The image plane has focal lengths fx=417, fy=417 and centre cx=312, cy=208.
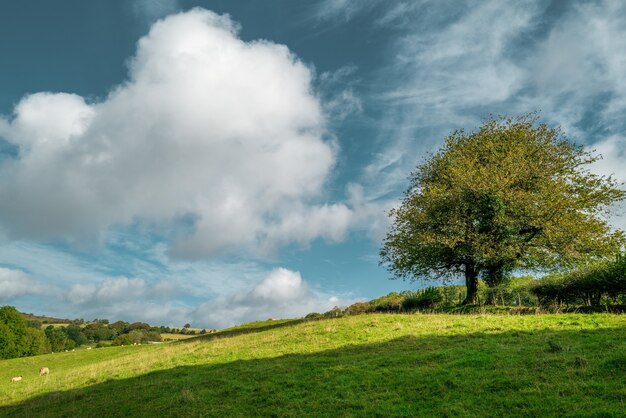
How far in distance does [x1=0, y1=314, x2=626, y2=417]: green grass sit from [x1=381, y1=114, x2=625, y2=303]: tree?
467 inches

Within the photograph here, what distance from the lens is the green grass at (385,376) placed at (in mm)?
13289

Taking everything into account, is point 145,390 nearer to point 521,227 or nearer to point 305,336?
point 305,336

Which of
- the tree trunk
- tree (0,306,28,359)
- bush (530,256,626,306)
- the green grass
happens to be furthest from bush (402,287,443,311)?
tree (0,306,28,359)

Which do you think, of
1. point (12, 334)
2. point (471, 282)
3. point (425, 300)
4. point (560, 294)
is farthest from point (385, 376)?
point (12, 334)

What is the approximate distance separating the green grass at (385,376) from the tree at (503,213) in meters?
11.9

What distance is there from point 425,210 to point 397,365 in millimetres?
26039

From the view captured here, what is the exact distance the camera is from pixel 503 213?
128 ft

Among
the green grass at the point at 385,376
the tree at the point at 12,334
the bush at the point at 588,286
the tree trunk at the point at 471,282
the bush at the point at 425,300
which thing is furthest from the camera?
the tree at the point at 12,334

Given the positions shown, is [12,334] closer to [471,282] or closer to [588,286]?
[471,282]

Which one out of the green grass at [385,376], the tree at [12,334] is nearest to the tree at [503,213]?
the green grass at [385,376]

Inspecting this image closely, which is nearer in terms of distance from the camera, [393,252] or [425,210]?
[425,210]

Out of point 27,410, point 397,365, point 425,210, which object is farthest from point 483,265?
point 27,410

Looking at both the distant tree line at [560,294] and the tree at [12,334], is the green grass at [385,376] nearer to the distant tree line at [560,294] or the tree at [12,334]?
the distant tree line at [560,294]

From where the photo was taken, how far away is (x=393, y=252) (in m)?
45.8
